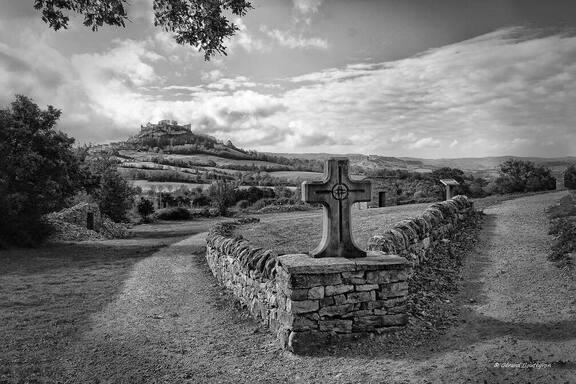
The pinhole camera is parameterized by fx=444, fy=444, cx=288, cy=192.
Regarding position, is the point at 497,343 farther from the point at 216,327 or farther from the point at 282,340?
the point at 216,327

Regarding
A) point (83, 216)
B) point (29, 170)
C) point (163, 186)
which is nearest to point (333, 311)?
point (29, 170)

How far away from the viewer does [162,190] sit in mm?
51000

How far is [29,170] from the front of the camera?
1927 cm

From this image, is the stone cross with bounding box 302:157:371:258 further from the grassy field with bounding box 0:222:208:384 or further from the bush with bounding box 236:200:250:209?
the bush with bounding box 236:200:250:209

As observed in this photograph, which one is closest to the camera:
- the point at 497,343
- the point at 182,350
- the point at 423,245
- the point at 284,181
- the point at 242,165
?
the point at 497,343

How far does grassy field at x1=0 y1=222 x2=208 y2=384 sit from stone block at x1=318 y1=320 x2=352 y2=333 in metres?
3.84

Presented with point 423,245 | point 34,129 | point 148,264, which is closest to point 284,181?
point 34,129

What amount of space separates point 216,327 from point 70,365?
2595 mm

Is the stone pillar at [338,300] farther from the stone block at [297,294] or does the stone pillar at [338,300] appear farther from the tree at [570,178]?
the tree at [570,178]

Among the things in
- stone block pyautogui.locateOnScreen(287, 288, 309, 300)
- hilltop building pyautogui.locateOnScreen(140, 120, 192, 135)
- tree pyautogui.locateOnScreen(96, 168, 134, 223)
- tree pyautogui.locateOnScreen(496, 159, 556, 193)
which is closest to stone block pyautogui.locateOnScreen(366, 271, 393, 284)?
stone block pyautogui.locateOnScreen(287, 288, 309, 300)

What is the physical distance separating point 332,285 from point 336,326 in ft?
2.03

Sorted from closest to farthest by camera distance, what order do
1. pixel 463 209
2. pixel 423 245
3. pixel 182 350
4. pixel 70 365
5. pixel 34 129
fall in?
pixel 70 365 < pixel 182 350 < pixel 423 245 < pixel 463 209 < pixel 34 129

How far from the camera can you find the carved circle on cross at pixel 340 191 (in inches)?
296

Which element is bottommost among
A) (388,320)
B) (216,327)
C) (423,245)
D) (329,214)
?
(216,327)
